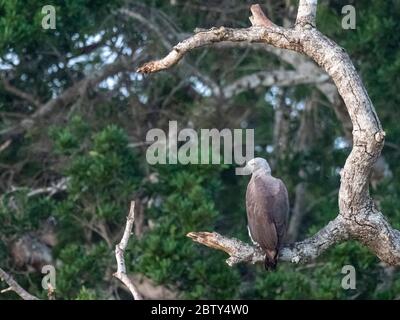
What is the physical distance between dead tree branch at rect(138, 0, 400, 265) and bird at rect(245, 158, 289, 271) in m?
1.05

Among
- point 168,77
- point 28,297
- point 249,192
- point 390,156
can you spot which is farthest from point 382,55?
point 28,297

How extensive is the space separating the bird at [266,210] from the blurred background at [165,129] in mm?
1609

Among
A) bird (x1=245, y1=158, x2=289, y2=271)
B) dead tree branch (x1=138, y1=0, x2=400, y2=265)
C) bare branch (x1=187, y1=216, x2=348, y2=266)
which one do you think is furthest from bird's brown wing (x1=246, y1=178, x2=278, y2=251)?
dead tree branch (x1=138, y1=0, x2=400, y2=265)

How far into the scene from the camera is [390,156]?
13.5m

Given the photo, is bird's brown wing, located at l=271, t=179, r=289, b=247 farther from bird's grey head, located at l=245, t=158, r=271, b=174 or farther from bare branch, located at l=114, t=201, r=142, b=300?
bare branch, located at l=114, t=201, r=142, b=300

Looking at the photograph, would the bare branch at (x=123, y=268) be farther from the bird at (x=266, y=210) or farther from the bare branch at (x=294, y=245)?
the bird at (x=266, y=210)

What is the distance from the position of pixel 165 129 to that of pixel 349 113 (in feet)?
19.5

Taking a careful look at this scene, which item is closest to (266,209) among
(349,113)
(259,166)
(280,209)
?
(280,209)

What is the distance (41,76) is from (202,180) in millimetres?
2596

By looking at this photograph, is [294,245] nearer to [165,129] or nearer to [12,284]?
[12,284]

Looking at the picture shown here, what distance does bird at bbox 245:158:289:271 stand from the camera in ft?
29.4

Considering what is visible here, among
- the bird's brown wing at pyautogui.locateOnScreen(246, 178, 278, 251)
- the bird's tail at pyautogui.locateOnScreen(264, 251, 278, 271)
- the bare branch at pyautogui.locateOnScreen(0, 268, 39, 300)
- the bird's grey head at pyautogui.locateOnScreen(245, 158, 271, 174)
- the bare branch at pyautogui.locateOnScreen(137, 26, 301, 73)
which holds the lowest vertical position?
the bare branch at pyautogui.locateOnScreen(0, 268, 39, 300)

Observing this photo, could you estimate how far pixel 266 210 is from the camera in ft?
30.7
